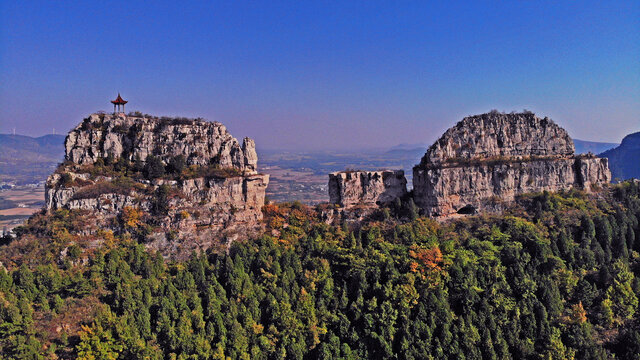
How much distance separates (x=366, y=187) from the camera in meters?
55.1

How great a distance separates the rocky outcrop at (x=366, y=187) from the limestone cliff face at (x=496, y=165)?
2.62 m

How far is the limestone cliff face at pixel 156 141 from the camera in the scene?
168 ft

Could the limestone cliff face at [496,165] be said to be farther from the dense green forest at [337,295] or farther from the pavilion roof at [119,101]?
the pavilion roof at [119,101]

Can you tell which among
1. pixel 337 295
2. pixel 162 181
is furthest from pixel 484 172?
pixel 162 181

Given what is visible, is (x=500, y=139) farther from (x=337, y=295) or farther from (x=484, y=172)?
(x=337, y=295)

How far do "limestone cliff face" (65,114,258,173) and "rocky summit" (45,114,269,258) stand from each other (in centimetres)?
11

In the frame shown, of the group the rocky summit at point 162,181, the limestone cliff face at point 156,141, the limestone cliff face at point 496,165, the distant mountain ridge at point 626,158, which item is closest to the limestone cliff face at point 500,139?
the limestone cliff face at point 496,165

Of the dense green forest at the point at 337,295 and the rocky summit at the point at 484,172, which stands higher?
the rocky summit at the point at 484,172

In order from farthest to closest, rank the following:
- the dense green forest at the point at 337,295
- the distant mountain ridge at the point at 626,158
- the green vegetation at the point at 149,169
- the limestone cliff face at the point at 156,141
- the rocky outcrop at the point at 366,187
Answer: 1. the distant mountain ridge at the point at 626,158
2. the rocky outcrop at the point at 366,187
3. the limestone cliff face at the point at 156,141
4. the green vegetation at the point at 149,169
5. the dense green forest at the point at 337,295

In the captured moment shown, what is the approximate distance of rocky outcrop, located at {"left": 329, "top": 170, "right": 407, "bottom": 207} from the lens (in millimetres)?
54812

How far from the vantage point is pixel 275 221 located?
50969mm

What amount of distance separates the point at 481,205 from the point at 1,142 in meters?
202

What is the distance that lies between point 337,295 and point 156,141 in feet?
96.7

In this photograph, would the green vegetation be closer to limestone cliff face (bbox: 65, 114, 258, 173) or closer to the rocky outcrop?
limestone cliff face (bbox: 65, 114, 258, 173)
